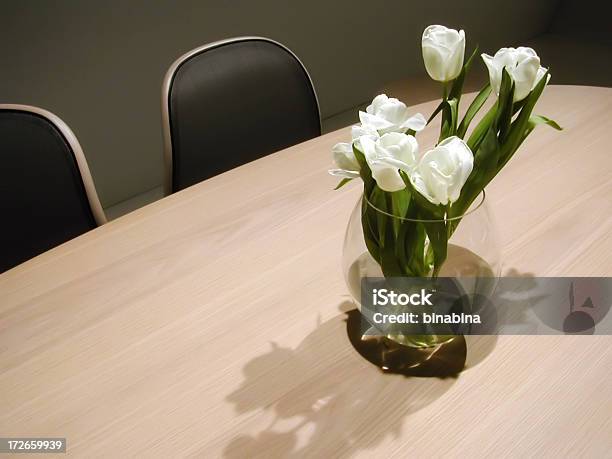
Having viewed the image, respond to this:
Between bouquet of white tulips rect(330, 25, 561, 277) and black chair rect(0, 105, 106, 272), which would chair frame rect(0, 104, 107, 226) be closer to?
black chair rect(0, 105, 106, 272)

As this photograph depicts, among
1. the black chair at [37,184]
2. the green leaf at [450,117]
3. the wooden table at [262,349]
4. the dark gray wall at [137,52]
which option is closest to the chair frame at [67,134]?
the black chair at [37,184]

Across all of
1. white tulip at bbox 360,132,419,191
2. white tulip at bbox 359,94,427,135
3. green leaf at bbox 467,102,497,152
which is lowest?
green leaf at bbox 467,102,497,152

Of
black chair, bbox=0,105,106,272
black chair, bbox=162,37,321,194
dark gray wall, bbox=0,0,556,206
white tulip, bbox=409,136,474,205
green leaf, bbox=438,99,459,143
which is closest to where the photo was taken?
white tulip, bbox=409,136,474,205

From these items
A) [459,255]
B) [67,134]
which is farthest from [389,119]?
[67,134]

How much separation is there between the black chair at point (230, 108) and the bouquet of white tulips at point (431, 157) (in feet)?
2.23

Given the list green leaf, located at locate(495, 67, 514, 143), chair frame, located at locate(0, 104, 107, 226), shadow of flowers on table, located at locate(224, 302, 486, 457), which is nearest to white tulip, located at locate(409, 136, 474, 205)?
green leaf, located at locate(495, 67, 514, 143)

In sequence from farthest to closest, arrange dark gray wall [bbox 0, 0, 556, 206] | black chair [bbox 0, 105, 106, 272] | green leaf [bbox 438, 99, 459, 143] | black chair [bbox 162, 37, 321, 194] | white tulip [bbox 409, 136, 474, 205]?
dark gray wall [bbox 0, 0, 556, 206]
black chair [bbox 162, 37, 321, 194]
black chair [bbox 0, 105, 106, 272]
green leaf [bbox 438, 99, 459, 143]
white tulip [bbox 409, 136, 474, 205]

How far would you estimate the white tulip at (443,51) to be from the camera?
653mm

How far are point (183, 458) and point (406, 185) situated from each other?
1.19 ft

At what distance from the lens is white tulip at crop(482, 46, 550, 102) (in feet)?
2.07

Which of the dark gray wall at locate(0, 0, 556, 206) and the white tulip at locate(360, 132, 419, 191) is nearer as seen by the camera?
the white tulip at locate(360, 132, 419, 191)

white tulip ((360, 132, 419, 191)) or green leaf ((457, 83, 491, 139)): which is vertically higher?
white tulip ((360, 132, 419, 191))

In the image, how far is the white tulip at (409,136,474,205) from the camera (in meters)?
0.57

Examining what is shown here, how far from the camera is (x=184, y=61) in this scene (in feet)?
4.19
